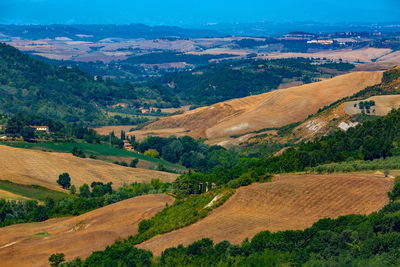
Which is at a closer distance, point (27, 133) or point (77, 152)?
point (77, 152)

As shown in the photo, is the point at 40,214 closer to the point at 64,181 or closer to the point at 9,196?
the point at 9,196

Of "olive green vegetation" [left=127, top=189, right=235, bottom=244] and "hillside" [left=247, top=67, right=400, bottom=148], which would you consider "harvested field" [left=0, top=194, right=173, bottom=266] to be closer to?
"olive green vegetation" [left=127, top=189, right=235, bottom=244]

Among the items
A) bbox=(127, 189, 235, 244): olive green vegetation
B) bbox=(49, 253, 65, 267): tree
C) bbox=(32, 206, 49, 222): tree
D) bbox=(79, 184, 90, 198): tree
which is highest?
bbox=(127, 189, 235, 244): olive green vegetation

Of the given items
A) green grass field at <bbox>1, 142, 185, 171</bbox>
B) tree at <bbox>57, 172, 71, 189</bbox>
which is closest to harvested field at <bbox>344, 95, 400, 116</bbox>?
green grass field at <bbox>1, 142, 185, 171</bbox>

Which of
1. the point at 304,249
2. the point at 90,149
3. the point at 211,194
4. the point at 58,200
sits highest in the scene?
the point at 304,249

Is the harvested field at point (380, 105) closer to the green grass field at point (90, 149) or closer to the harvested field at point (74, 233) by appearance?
the green grass field at point (90, 149)

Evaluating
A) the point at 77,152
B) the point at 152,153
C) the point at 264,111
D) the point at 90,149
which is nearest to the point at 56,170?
the point at 77,152
